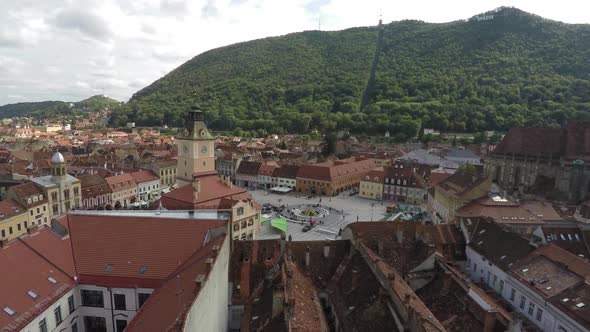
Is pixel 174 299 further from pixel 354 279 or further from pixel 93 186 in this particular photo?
pixel 93 186

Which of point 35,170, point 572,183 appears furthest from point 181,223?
point 35,170

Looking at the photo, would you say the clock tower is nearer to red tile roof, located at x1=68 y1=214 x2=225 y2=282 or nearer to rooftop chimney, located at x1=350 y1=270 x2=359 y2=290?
red tile roof, located at x1=68 y1=214 x2=225 y2=282

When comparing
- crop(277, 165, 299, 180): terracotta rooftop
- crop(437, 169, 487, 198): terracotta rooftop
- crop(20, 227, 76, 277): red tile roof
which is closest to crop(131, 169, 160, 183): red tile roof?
crop(277, 165, 299, 180): terracotta rooftop

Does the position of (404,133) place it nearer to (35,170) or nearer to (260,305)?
(35,170)

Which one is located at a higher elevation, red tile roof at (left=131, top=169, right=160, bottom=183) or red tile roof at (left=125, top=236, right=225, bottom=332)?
red tile roof at (left=125, top=236, right=225, bottom=332)

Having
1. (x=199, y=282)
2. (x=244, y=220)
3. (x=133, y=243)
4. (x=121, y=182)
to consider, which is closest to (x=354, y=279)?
(x=199, y=282)
